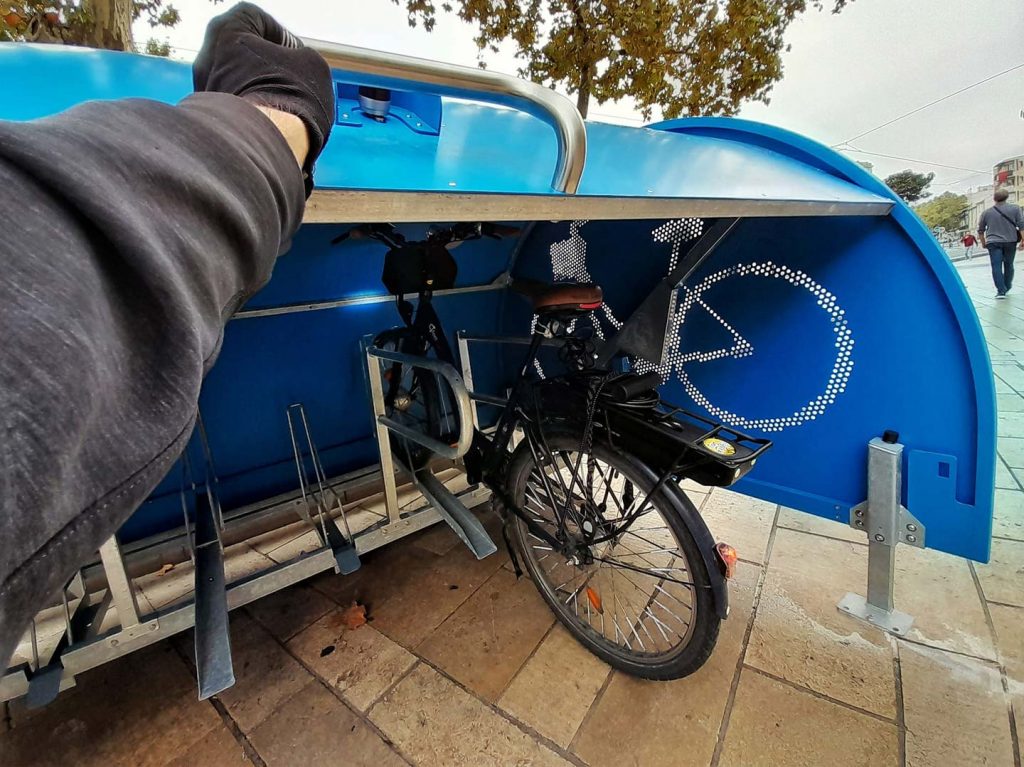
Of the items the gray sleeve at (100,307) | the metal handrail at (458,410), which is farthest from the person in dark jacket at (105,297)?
the metal handrail at (458,410)

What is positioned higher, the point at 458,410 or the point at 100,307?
the point at 100,307

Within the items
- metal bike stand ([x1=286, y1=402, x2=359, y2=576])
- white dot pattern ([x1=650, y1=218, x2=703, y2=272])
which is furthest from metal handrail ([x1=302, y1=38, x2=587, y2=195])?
metal bike stand ([x1=286, y1=402, x2=359, y2=576])

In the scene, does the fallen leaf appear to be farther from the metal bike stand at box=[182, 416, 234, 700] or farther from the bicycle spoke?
the bicycle spoke

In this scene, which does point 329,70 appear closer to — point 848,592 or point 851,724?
point 851,724

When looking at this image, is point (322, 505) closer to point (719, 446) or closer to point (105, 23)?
point (719, 446)

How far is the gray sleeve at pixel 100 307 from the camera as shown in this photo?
1.03 ft

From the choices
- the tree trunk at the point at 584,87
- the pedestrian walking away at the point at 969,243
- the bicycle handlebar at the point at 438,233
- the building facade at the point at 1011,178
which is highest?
the tree trunk at the point at 584,87

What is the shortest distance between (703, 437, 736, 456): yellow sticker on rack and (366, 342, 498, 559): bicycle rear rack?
88 centimetres

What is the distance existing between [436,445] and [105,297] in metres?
1.67

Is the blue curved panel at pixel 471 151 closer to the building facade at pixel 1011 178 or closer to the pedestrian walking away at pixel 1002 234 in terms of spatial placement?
the pedestrian walking away at pixel 1002 234

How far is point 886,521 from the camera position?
1818 mm

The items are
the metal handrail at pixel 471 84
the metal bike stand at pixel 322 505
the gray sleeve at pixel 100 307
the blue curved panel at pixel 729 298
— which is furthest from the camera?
the metal bike stand at pixel 322 505

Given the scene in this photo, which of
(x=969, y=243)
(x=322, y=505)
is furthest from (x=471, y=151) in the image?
(x=969, y=243)

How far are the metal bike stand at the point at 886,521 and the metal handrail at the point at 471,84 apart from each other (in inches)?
66.1
